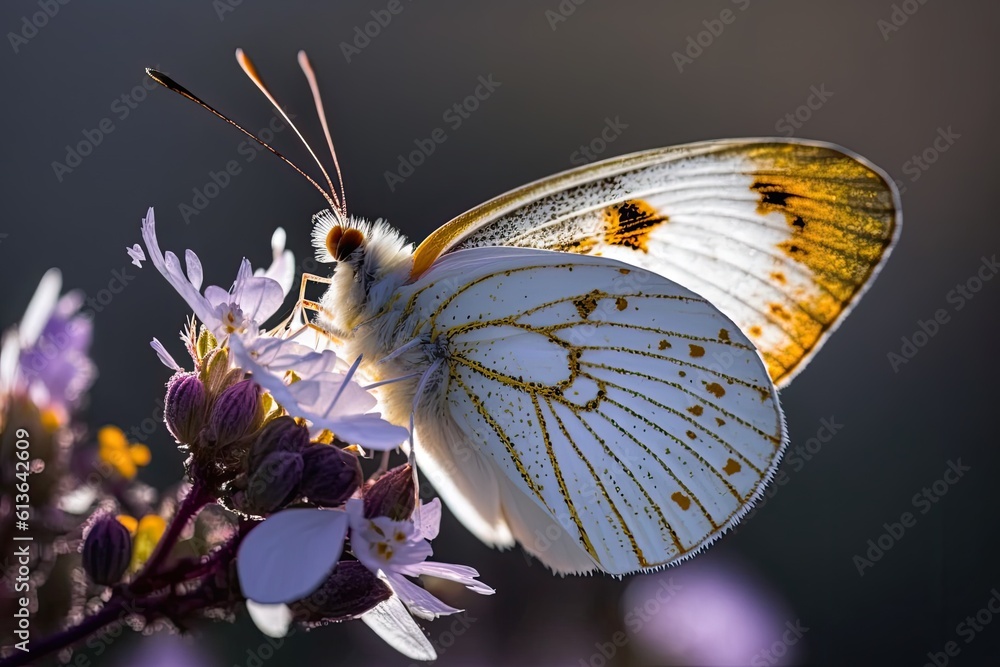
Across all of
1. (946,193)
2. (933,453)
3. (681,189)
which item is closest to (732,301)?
(681,189)

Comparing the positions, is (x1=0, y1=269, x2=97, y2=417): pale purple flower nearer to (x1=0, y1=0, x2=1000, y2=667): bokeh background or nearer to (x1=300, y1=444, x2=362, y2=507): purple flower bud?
(x1=300, y1=444, x2=362, y2=507): purple flower bud

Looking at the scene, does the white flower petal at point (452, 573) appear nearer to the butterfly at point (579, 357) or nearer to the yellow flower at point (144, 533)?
the butterfly at point (579, 357)

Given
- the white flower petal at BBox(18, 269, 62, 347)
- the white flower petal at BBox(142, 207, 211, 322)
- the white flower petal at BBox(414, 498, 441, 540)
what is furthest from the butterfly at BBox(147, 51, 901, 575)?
the white flower petal at BBox(18, 269, 62, 347)

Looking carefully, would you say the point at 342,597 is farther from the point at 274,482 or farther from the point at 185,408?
the point at 185,408

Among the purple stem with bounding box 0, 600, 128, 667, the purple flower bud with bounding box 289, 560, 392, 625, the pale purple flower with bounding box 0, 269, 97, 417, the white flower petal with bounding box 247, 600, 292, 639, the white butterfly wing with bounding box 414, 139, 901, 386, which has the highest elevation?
the white butterfly wing with bounding box 414, 139, 901, 386

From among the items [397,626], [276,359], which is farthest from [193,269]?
[397,626]

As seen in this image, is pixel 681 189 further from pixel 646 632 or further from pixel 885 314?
pixel 885 314

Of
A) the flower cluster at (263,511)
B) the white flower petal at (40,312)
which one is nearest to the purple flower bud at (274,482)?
the flower cluster at (263,511)
